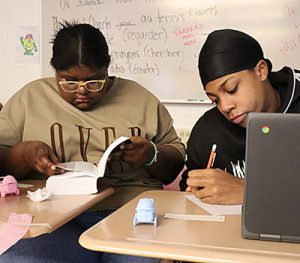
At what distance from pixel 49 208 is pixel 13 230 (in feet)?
0.56

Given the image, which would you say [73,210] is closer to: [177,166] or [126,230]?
[126,230]

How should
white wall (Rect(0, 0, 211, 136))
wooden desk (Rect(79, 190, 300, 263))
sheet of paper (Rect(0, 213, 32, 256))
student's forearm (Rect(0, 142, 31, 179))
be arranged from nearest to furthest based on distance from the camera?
wooden desk (Rect(79, 190, 300, 263))
sheet of paper (Rect(0, 213, 32, 256))
student's forearm (Rect(0, 142, 31, 179))
white wall (Rect(0, 0, 211, 136))

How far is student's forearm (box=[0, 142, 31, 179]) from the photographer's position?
1.41m

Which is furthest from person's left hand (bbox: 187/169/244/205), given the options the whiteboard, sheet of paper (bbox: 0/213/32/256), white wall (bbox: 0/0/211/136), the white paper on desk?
white wall (bbox: 0/0/211/136)

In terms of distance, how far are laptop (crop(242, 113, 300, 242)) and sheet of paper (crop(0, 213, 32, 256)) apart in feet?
1.52

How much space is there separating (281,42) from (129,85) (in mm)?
1125

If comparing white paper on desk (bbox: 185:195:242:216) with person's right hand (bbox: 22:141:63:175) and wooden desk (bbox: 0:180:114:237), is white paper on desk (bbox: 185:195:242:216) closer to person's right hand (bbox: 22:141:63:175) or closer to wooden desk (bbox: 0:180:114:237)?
wooden desk (bbox: 0:180:114:237)

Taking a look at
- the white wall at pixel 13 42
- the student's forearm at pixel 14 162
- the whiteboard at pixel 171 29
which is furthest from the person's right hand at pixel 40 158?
the white wall at pixel 13 42

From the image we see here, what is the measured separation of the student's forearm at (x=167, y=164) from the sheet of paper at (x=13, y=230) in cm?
61

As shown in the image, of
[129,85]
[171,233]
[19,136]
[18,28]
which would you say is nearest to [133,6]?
[18,28]

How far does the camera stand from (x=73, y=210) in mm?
1095

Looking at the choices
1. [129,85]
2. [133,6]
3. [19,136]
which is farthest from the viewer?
[133,6]

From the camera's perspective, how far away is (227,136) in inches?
58.9

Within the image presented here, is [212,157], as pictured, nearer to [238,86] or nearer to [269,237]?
[238,86]
